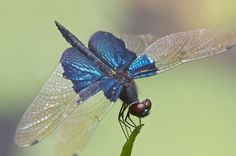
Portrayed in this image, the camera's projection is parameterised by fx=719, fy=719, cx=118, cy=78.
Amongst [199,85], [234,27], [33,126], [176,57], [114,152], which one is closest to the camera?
[33,126]

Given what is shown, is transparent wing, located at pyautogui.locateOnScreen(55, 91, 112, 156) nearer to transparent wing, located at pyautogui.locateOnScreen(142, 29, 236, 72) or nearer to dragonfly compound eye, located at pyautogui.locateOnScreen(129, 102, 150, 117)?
dragonfly compound eye, located at pyautogui.locateOnScreen(129, 102, 150, 117)

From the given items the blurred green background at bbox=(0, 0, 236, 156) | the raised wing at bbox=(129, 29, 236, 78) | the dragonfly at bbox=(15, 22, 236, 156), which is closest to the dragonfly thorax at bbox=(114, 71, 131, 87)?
the dragonfly at bbox=(15, 22, 236, 156)

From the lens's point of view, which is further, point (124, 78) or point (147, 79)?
point (147, 79)

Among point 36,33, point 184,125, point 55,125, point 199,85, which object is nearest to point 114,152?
point 184,125

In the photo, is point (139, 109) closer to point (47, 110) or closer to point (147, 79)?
point (47, 110)

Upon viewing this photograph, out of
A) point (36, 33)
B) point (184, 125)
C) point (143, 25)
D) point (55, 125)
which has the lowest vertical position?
point (184, 125)

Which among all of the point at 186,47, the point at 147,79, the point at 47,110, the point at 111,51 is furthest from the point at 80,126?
the point at 147,79

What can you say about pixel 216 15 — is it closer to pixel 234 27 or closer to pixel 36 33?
pixel 234 27
